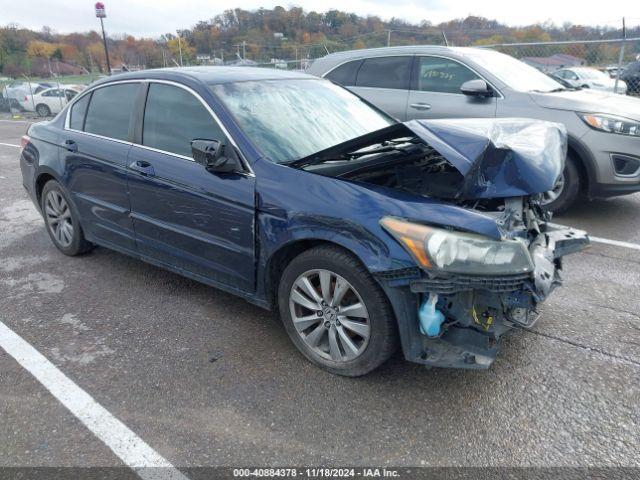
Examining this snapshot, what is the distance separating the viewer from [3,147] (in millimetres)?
12180

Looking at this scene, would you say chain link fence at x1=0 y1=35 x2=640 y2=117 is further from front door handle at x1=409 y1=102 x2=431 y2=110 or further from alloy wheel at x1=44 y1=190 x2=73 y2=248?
alloy wheel at x1=44 y1=190 x2=73 y2=248

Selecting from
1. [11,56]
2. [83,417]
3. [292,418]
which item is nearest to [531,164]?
[292,418]

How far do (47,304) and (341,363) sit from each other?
2391 millimetres

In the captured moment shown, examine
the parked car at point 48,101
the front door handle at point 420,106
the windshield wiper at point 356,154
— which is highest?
the windshield wiper at point 356,154

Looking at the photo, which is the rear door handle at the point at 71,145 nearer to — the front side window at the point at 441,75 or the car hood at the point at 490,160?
the car hood at the point at 490,160

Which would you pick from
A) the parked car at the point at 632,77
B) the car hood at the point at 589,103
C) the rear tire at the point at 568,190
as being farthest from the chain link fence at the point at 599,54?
the rear tire at the point at 568,190

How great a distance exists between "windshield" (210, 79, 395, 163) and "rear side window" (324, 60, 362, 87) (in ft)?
10.0

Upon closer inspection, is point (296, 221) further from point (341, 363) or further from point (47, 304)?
point (47, 304)

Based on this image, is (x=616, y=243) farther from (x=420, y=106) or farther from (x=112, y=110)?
(x=112, y=110)

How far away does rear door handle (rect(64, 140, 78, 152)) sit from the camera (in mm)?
4246

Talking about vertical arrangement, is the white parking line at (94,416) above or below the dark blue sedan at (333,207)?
below

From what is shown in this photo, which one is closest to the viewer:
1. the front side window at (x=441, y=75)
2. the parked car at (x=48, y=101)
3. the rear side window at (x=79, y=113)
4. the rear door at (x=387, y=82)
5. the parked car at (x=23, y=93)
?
the rear side window at (x=79, y=113)

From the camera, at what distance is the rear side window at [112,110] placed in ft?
12.8

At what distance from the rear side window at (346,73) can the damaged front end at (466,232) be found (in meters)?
3.95
